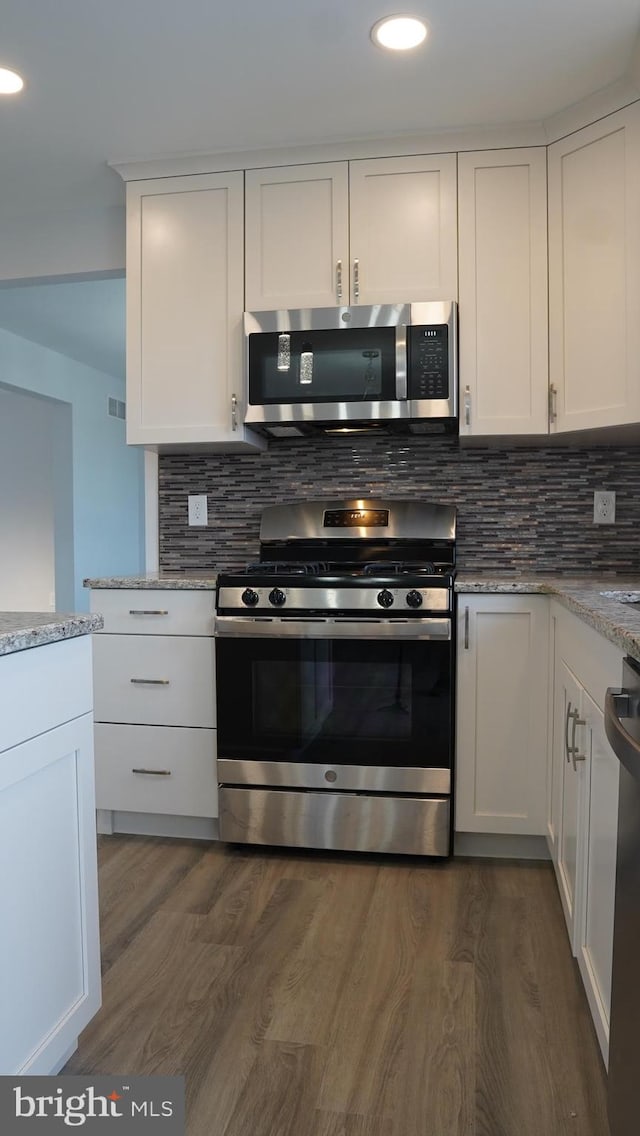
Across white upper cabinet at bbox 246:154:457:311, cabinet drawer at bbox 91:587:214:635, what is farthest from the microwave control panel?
cabinet drawer at bbox 91:587:214:635

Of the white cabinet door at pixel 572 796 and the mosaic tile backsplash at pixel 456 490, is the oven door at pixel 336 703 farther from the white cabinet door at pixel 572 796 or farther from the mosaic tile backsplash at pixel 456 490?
the mosaic tile backsplash at pixel 456 490

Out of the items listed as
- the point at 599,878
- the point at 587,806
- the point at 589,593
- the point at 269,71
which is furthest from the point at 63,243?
the point at 599,878

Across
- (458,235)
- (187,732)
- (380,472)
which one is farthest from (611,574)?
(187,732)

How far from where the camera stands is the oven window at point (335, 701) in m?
2.47

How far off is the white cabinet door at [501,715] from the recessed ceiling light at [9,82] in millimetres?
1998

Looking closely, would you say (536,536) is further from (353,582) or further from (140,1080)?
(140,1080)

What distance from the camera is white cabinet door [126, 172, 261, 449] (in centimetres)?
283

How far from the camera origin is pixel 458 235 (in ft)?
8.79

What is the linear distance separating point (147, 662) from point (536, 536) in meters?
1.48

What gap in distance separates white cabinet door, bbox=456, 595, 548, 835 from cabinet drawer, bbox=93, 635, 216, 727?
0.83 m

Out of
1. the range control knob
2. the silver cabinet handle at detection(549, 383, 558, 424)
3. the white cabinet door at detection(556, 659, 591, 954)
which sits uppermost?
the silver cabinet handle at detection(549, 383, 558, 424)

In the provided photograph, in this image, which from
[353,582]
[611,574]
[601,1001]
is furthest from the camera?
[611,574]

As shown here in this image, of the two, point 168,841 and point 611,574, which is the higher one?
point 611,574

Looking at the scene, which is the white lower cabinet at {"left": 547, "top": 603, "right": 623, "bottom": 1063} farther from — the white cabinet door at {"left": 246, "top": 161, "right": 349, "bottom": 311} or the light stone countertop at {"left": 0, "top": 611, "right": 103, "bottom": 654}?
the white cabinet door at {"left": 246, "top": 161, "right": 349, "bottom": 311}
